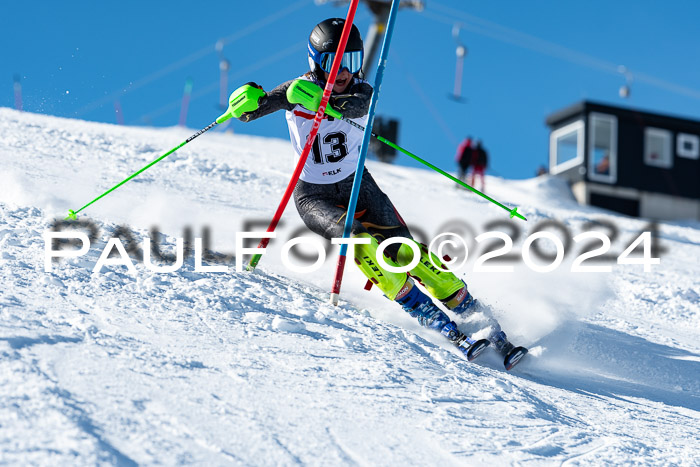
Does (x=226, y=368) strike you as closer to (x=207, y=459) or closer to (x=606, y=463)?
(x=207, y=459)

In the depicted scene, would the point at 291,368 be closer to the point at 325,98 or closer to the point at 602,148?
the point at 325,98

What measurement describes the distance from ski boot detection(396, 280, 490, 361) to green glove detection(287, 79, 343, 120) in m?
1.14

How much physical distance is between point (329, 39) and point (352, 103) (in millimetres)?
445

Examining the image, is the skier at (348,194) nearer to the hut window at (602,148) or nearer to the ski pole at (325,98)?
the ski pole at (325,98)

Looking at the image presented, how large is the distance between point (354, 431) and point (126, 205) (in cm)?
426

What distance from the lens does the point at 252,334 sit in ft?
12.2

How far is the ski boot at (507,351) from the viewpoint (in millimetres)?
4340

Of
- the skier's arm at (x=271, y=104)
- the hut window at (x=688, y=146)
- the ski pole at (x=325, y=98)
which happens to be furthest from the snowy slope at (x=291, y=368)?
the hut window at (x=688, y=146)

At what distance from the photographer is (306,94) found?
4684mm

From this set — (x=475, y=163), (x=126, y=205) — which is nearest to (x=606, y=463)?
(x=126, y=205)

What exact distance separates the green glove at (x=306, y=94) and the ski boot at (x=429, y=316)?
1.14 metres

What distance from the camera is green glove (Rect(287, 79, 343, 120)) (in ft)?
15.4

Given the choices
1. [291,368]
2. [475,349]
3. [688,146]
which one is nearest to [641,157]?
[688,146]

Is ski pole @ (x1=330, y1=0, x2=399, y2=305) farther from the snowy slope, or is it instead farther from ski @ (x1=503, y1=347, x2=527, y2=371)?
ski @ (x1=503, y1=347, x2=527, y2=371)
